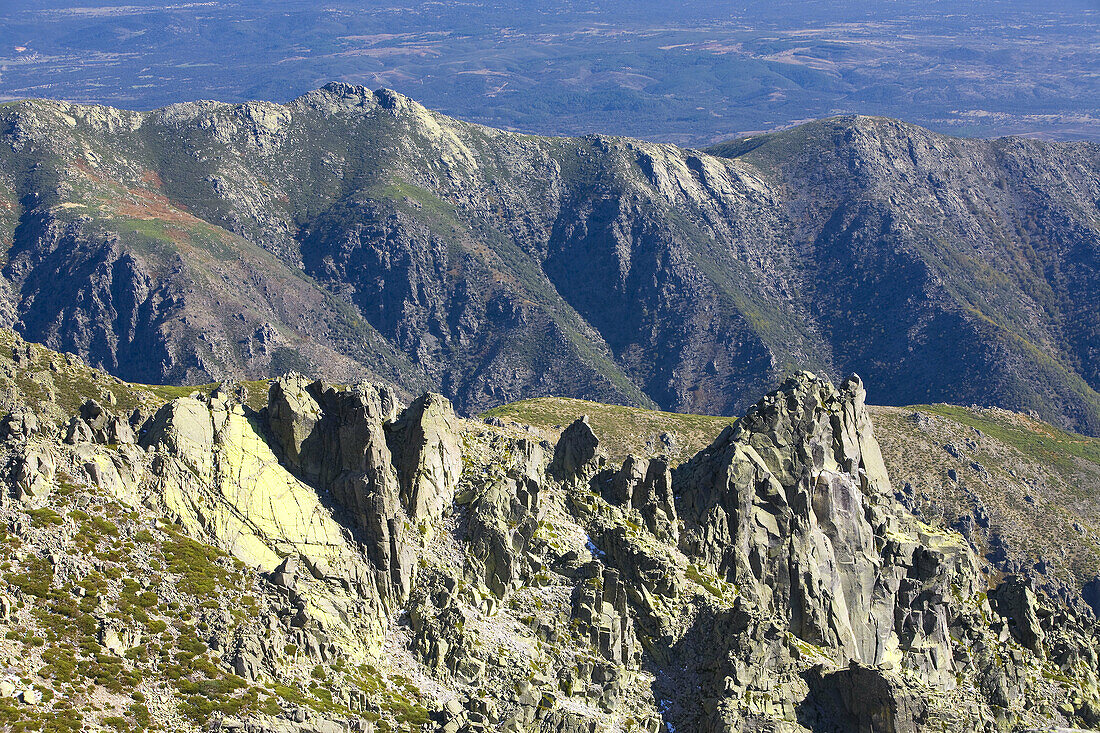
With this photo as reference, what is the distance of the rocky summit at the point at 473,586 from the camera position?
69.2m

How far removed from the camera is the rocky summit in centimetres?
6919

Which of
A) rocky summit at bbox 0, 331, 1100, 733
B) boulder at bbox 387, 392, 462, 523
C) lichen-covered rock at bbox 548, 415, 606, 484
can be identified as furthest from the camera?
lichen-covered rock at bbox 548, 415, 606, 484

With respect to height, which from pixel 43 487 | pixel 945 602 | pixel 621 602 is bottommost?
pixel 945 602

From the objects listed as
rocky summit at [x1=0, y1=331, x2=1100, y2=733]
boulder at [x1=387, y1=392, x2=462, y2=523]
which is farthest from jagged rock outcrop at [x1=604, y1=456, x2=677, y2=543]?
boulder at [x1=387, y1=392, x2=462, y2=523]

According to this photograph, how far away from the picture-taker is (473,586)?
8675 centimetres

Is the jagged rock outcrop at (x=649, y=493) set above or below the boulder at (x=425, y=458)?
below

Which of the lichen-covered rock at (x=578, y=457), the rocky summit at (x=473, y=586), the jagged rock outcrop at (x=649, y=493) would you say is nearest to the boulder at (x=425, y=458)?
the rocky summit at (x=473, y=586)

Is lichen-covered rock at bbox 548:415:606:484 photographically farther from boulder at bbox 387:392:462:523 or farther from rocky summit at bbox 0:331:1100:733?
boulder at bbox 387:392:462:523

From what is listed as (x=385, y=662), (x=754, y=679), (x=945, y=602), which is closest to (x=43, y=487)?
(x=385, y=662)

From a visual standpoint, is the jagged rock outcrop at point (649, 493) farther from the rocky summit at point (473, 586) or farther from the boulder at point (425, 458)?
the boulder at point (425, 458)

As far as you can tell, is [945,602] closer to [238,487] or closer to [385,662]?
[385,662]

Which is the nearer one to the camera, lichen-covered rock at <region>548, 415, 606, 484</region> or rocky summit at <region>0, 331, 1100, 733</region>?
rocky summit at <region>0, 331, 1100, 733</region>

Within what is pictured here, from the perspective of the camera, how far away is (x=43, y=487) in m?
73.1

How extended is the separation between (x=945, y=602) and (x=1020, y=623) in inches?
489
